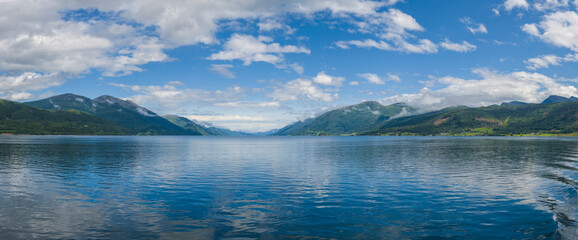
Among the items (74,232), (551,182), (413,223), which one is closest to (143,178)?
(74,232)

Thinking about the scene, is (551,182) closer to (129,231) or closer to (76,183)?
(129,231)

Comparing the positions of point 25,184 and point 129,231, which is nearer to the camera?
point 129,231

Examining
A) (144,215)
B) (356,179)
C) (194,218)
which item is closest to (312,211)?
(194,218)

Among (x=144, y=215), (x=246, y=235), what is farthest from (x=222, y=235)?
(x=144, y=215)

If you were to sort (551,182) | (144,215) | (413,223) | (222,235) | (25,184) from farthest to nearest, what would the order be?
(551,182) → (25,184) → (144,215) → (413,223) → (222,235)

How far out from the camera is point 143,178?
173ft

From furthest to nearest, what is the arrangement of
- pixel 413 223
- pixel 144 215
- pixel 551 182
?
pixel 551 182 < pixel 144 215 < pixel 413 223

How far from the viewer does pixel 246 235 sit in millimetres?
23328

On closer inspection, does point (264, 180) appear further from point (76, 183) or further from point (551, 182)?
point (551, 182)

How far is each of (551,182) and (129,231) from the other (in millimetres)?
60625

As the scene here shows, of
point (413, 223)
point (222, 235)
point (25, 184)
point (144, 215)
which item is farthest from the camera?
point (25, 184)

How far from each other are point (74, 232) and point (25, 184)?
1207 inches

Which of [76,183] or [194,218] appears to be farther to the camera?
[76,183]

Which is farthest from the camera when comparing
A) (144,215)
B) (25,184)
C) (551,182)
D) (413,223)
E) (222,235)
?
(551,182)
